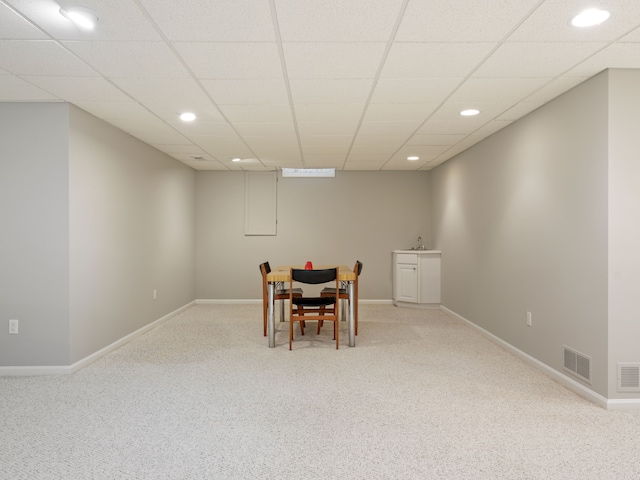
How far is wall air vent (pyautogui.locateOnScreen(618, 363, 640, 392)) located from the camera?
9.68 feet

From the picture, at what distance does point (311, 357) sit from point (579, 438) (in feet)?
7.87

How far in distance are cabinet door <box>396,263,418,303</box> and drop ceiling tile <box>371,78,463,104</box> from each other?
3931mm

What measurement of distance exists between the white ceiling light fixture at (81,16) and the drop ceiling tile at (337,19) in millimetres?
980

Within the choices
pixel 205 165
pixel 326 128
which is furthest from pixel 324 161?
pixel 326 128

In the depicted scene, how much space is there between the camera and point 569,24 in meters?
2.36

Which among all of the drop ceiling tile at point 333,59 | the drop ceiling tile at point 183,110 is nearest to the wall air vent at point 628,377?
the drop ceiling tile at point 333,59

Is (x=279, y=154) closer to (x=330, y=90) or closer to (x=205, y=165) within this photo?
(x=205, y=165)

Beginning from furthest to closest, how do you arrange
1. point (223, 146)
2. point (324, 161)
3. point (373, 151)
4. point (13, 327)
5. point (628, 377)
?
point (324, 161)
point (373, 151)
point (223, 146)
point (13, 327)
point (628, 377)

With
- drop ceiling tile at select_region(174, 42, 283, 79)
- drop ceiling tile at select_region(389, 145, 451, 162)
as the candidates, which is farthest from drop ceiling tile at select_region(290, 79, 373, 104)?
drop ceiling tile at select_region(389, 145, 451, 162)

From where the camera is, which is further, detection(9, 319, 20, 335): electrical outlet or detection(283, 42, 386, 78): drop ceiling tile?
detection(9, 319, 20, 335): electrical outlet

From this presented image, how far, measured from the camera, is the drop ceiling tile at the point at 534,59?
2633 millimetres

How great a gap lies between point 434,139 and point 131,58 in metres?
3.54

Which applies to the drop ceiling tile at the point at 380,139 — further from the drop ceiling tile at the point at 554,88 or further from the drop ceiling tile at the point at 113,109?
the drop ceiling tile at the point at 113,109

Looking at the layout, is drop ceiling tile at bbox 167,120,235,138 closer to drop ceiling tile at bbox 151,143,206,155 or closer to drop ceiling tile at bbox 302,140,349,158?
drop ceiling tile at bbox 151,143,206,155
